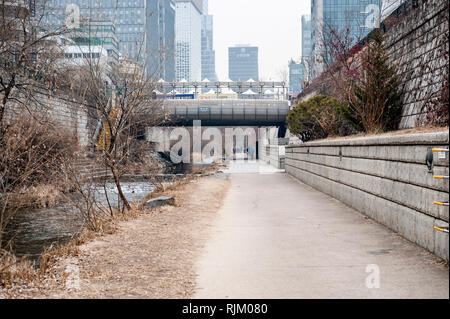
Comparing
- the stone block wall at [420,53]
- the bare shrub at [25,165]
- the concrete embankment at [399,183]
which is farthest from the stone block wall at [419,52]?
the bare shrub at [25,165]

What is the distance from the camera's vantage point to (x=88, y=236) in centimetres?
911

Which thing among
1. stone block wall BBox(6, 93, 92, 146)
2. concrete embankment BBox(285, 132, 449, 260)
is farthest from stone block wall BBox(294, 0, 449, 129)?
stone block wall BBox(6, 93, 92, 146)

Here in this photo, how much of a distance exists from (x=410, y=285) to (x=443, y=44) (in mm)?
8470

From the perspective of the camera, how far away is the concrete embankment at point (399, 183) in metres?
6.78

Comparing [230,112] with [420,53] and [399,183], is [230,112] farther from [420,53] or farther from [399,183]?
[399,183]

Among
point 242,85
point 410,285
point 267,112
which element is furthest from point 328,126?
point 242,85

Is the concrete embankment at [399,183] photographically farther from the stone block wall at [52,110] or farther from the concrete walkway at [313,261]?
the stone block wall at [52,110]

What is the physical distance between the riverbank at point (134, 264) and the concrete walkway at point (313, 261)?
0.32 m

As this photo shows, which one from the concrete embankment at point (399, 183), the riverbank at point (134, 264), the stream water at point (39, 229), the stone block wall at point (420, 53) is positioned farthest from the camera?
the stone block wall at point (420, 53)

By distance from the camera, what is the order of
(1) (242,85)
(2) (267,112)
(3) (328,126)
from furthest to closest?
1. (1) (242,85)
2. (2) (267,112)
3. (3) (328,126)

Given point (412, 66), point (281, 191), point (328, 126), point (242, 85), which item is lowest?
point (281, 191)

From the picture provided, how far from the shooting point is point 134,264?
693 centimetres

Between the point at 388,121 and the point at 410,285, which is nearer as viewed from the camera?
the point at 410,285
